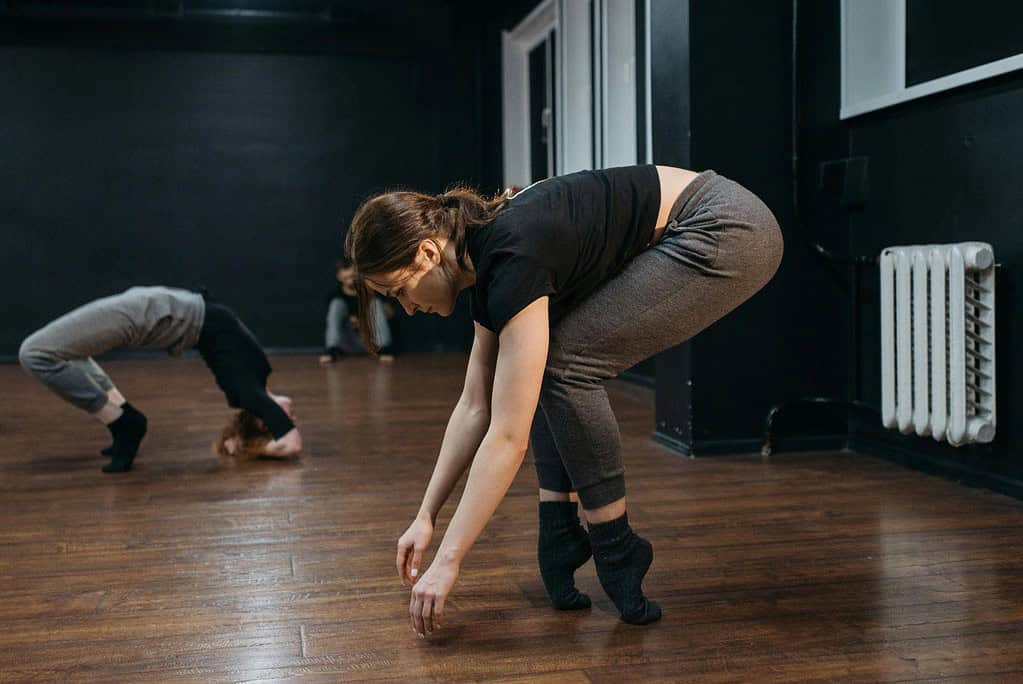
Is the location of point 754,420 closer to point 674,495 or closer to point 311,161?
point 674,495

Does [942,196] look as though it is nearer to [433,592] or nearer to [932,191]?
[932,191]

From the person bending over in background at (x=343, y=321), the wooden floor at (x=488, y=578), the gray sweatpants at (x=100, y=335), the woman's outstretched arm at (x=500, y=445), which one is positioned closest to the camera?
the woman's outstretched arm at (x=500, y=445)

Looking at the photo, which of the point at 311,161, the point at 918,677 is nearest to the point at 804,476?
the point at 918,677

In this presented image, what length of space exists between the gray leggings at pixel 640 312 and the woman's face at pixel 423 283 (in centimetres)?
20

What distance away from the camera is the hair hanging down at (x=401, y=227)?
1531 mm

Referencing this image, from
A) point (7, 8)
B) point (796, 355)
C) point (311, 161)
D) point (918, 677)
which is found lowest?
point (918, 677)

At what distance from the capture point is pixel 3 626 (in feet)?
5.98

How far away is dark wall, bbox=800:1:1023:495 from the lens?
8.74 feet

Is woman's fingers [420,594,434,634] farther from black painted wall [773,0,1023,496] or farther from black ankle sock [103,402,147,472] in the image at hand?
black ankle sock [103,402,147,472]

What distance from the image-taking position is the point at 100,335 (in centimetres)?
324

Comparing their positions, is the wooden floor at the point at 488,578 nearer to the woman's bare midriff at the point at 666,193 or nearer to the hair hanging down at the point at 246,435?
the hair hanging down at the point at 246,435

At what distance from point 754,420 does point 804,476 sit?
380mm

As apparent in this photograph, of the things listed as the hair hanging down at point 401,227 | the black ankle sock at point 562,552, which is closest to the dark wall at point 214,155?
the black ankle sock at point 562,552

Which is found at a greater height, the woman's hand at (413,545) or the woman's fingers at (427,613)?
the woman's hand at (413,545)
